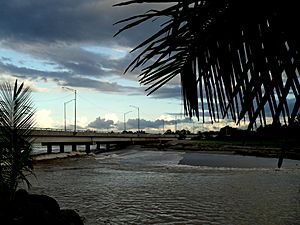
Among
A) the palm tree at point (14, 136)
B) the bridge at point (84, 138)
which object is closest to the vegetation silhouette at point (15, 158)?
the palm tree at point (14, 136)

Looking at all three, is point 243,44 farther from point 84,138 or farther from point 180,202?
point 84,138

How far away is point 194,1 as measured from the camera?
1471 millimetres

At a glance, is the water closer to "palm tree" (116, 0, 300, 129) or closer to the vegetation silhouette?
the vegetation silhouette

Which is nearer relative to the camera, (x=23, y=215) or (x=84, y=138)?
(x=23, y=215)

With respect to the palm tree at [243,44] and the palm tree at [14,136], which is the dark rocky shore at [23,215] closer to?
the palm tree at [14,136]

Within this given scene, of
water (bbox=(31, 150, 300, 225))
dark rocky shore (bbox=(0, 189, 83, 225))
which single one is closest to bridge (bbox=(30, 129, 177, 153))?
water (bbox=(31, 150, 300, 225))

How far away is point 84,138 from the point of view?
259ft

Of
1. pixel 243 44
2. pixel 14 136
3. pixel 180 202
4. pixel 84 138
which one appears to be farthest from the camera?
pixel 84 138

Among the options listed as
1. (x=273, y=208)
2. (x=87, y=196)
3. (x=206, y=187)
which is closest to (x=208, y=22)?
(x=273, y=208)

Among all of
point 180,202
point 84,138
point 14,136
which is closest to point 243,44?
point 14,136

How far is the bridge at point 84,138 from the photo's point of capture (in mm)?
59075

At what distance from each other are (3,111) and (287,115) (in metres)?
5.70

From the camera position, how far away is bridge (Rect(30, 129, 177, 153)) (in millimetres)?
59075

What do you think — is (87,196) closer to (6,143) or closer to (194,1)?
(6,143)
